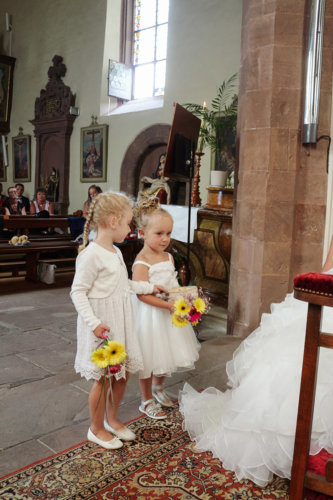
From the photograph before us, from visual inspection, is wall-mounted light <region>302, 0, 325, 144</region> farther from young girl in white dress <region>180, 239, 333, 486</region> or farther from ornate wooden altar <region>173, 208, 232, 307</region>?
young girl in white dress <region>180, 239, 333, 486</region>

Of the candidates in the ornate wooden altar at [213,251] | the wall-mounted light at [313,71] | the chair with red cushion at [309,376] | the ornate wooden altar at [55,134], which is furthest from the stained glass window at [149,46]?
the chair with red cushion at [309,376]

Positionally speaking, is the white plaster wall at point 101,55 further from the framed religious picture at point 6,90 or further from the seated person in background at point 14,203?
the seated person in background at point 14,203

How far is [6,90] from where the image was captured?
1383 cm

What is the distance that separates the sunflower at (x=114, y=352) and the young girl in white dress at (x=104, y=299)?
0.43 feet

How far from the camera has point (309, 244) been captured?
3764mm

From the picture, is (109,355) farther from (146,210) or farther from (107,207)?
(146,210)

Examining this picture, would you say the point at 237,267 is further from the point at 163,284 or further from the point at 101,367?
the point at 101,367

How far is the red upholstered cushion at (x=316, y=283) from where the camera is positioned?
1.46 m

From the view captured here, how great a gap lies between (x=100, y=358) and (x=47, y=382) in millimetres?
1266

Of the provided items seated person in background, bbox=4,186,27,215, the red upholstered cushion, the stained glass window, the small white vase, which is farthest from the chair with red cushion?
the stained glass window

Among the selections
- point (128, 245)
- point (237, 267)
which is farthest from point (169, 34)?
Answer: point (237, 267)

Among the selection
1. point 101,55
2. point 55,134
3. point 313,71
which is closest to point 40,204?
point 55,134

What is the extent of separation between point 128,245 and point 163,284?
452cm

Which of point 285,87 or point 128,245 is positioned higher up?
point 285,87
